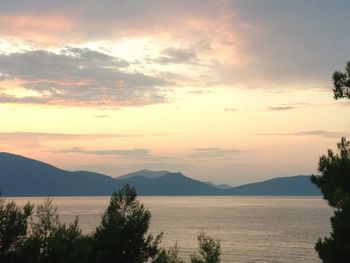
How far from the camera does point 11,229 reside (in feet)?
166

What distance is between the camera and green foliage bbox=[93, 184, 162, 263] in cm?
4566

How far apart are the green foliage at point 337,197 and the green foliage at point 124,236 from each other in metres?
25.4

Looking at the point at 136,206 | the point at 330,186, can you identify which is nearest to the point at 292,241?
the point at 136,206

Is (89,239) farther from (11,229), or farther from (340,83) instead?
(340,83)

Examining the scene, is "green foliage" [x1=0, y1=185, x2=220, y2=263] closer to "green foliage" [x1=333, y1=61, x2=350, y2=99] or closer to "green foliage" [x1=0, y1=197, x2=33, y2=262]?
"green foliage" [x1=0, y1=197, x2=33, y2=262]

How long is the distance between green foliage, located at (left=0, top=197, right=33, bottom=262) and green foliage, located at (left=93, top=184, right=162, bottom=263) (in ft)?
34.0

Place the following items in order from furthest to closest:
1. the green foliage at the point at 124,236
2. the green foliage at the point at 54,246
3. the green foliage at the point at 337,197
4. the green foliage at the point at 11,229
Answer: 1. the green foliage at the point at 11,229
2. the green foliage at the point at 54,246
3. the green foliage at the point at 124,236
4. the green foliage at the point at 337,197

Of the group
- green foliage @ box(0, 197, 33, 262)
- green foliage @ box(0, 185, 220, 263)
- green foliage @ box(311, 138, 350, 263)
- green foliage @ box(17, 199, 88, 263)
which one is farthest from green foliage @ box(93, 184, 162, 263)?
green foliage @ box(311, 138, 350, 263)

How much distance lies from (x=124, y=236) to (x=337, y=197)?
28.7 m

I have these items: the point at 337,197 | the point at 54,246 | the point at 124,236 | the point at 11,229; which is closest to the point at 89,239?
the point at 124,236

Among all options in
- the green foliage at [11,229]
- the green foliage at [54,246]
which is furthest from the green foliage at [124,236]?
the green foliage at [11,229]

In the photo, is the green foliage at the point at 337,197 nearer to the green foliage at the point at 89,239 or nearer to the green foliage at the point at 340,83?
the green foliage at the point at 340,83

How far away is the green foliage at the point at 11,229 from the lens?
48.8 meters

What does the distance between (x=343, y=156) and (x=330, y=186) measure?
1880 mm
